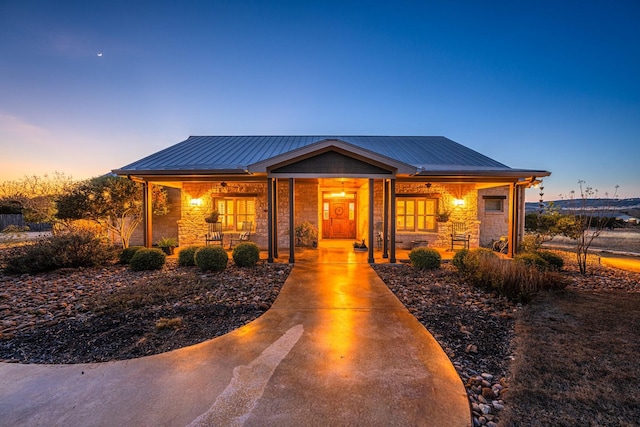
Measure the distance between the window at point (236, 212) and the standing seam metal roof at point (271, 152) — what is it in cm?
180

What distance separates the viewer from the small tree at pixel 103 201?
8.39 metres

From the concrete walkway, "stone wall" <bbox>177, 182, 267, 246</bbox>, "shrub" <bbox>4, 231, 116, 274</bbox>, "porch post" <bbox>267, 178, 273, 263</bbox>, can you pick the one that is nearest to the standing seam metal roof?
"porch post" <bbox>267, 178, 273, 263</bbox>

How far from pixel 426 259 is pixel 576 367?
14.2 feet

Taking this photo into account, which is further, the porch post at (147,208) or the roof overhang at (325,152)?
the porch post at (147,208)

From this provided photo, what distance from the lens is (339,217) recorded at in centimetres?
1245

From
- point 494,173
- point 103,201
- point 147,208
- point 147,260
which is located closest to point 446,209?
point 494,173

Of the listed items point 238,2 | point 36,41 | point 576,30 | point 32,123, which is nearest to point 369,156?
point 238,2

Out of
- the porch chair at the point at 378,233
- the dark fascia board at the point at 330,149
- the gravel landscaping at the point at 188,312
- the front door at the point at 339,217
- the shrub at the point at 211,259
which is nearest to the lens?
the gravel landscaping at the point at 188,312

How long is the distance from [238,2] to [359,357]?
10.9 metres

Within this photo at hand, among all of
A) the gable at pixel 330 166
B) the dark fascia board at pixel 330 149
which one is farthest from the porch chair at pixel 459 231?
the gable at pixel 330 166

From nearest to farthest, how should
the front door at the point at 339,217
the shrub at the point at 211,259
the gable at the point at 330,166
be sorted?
the shrub at the point at 211,259, the gable at the point at 330,166, the front door at the point at 339,217

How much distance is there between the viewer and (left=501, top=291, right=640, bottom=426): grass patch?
1.97 metres

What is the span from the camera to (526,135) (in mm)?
17203

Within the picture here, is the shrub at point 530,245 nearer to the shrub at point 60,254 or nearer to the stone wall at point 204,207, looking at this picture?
the stone wall at point 204,207
